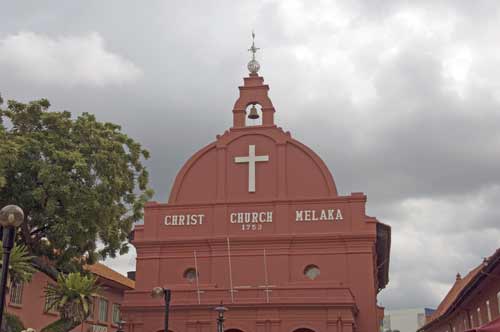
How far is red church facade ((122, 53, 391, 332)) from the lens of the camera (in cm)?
2702

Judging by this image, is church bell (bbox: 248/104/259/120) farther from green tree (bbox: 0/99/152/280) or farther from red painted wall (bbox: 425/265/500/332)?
red painted wall (bbox: 425/265/500/332)

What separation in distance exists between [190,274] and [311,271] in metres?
5.54

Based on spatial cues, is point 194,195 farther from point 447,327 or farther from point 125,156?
point 447,327

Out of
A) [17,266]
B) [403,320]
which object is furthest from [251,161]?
[403,320]

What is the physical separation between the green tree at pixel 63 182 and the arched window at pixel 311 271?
8465 millimetres

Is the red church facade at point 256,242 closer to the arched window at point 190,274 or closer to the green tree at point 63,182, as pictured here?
the arched window at point 190,274

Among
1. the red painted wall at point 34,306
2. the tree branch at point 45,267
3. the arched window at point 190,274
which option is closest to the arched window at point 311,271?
the arched window at point 190,274

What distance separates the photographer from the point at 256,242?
29.9 meters

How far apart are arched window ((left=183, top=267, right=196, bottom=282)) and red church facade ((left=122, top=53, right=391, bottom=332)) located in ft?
0.15

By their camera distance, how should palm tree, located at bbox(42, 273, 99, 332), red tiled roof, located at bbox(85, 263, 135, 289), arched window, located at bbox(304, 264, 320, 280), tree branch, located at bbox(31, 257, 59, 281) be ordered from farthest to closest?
red tiled roof, located at bbox(85, 263, 135, 289), arched window, located at bbox(304, 264, 320, 280), tree branch, located at bbox(31, 257, 59, 281), palm tree, located at bbox(42, 273, 99, 332)

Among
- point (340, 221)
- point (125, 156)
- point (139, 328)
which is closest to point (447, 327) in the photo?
point (340, 221)

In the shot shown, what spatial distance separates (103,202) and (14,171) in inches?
130

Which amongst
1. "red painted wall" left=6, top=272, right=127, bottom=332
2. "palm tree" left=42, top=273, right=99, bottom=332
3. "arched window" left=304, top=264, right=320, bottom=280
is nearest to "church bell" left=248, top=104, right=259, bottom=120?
"arched window" left=304, top=264, right=320, bottom=280

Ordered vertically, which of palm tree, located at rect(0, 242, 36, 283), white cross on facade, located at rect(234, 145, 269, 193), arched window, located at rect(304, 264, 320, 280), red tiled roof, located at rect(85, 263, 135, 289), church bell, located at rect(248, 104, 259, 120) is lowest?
palm tree, located at rect(0, 242, 36, 283)
